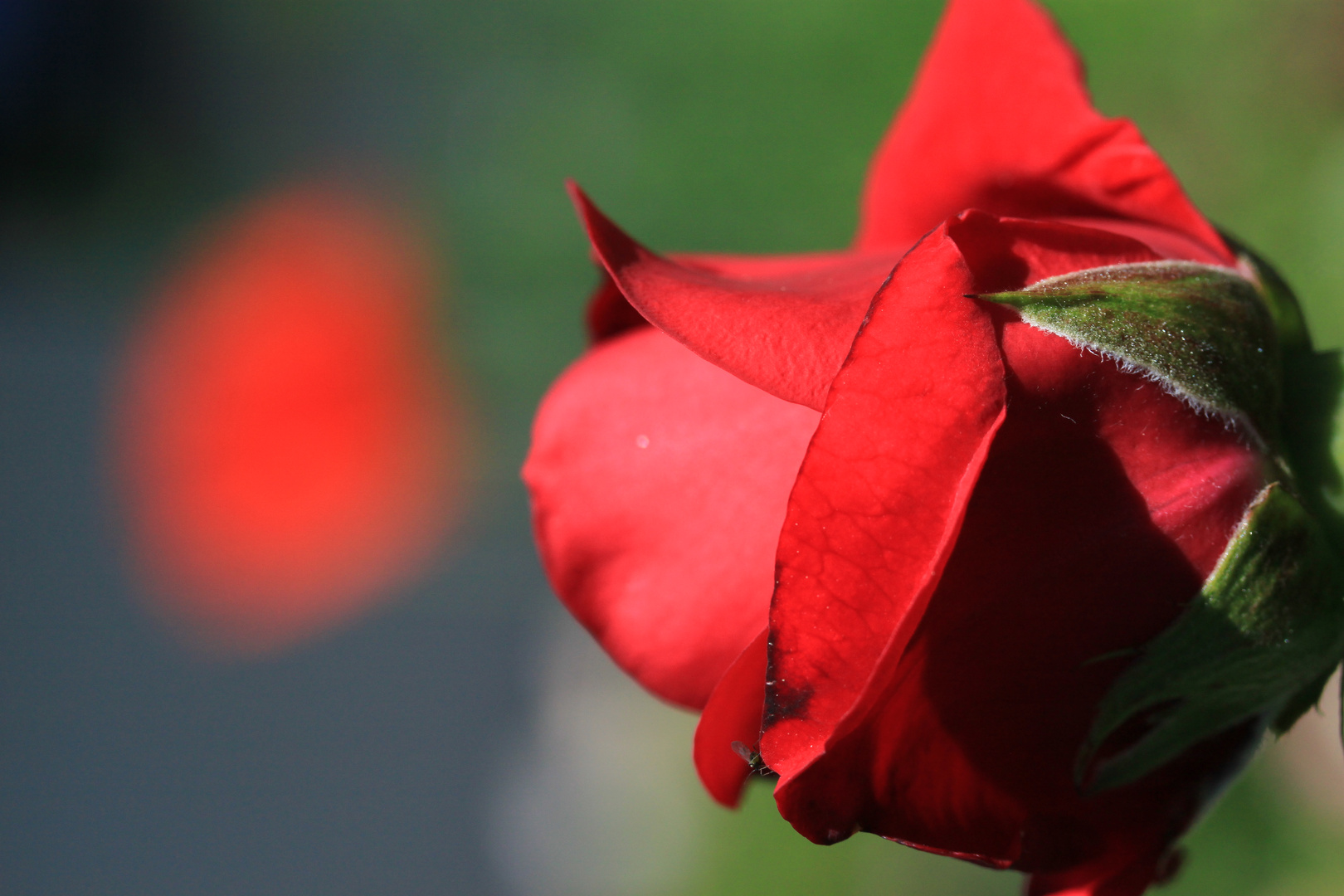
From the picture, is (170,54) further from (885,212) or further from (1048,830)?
(1048,830)

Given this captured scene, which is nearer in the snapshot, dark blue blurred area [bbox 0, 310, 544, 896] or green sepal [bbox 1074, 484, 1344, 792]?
green sepal [bbox 1074, 484, 1344, 792]

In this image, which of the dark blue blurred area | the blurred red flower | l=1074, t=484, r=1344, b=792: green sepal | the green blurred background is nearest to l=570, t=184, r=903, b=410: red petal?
l=1074, t=484, r=1344, b=792: green sepal

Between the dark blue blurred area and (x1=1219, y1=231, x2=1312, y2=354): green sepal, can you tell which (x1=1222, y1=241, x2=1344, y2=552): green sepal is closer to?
(x1=1219, y1=231, x2=1312, y2=354): green sepal

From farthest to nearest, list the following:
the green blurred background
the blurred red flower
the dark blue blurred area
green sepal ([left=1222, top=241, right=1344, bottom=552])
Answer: the blurred red flower → the dark blue blurred area → the green blurred background → green sepal ([left=1222, top=241, right=1344, bottom=552])

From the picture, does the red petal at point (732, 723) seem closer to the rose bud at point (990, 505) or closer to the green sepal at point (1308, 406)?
the rose bud at point (990, 505)

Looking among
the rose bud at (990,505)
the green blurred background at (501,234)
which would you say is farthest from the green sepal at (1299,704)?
the green blurred background at (501,234)

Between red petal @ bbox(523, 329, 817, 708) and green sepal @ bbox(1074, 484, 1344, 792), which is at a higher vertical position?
red petal @ bbox(523, 329, 817, 708)
